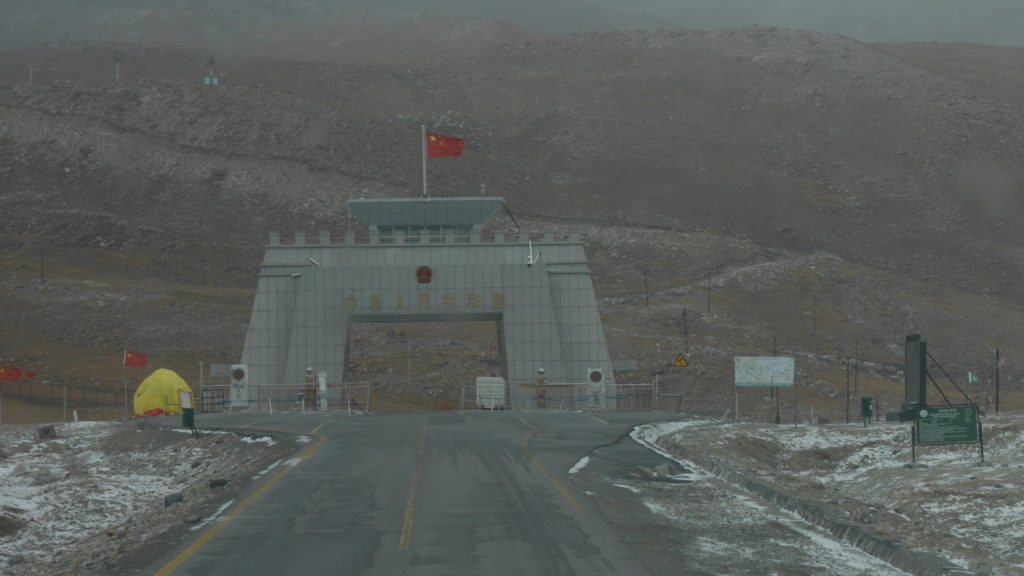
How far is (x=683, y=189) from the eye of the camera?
157375 mm

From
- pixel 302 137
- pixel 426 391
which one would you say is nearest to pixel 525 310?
pixel 426 391

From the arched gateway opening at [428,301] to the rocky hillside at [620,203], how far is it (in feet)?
68.3

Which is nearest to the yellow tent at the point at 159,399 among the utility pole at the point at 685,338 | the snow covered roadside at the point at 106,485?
the snow covered roadside at the point at 106,485

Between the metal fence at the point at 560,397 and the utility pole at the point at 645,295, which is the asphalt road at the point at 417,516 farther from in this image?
the utility pole at the point at 645,295

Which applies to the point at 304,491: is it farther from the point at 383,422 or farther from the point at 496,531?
the point at 383,422

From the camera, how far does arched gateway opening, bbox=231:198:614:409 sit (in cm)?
5241

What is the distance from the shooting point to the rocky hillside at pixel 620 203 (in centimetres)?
9200

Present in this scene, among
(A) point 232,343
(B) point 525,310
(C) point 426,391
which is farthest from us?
(A) point 232,343

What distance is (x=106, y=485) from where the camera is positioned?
94.3 ft

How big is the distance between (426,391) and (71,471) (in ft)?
144

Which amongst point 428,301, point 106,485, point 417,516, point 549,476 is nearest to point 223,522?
point 417,516

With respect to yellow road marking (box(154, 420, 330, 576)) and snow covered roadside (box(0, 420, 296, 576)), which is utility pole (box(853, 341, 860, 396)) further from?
yellow road marking (box(154, 420, 330, 576))

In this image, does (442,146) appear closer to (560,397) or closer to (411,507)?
(560,397)

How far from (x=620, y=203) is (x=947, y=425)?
419ft
